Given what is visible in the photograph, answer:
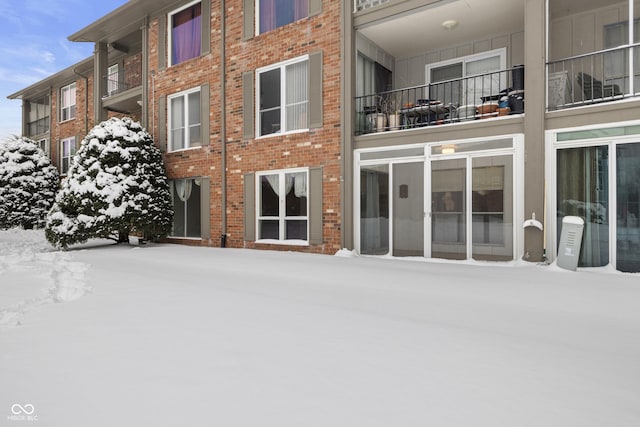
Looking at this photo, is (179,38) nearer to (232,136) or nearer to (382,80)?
(232,136)

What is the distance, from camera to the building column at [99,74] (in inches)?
573

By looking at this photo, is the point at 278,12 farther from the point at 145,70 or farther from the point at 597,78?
the point at 597,78

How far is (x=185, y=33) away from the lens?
39.0 feet

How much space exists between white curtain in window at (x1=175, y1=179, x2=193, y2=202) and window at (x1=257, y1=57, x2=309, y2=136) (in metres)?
3.25

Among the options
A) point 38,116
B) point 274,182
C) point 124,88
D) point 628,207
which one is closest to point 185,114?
point 274,182

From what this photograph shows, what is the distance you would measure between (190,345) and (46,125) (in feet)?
79.3

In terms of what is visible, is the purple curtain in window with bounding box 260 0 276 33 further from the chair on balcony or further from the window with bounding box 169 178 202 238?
the chair on balcony

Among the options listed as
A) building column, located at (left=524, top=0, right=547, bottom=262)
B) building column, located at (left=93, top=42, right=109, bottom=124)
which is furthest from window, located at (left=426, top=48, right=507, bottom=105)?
building column, located at (left=93, top=42, right=109, bottom=124)

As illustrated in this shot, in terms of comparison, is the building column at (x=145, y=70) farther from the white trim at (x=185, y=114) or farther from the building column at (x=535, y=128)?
the building column at (x=535, y=128)

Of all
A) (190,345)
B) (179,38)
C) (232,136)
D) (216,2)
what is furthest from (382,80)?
(190,345)

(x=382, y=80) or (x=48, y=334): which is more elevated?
(x=382, y=80)

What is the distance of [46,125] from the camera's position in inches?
826

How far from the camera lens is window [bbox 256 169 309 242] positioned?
31.1 feet

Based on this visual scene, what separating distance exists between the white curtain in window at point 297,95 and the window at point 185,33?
3.75 m
